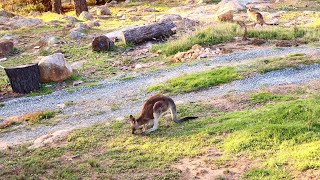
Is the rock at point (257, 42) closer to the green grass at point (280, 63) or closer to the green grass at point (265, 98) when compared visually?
the green grass at point (280, 63)

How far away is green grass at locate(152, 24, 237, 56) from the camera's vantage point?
16888 mm

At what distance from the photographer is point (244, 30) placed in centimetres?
1809

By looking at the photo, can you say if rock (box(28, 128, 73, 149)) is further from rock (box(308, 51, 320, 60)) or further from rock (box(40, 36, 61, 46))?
rock (box(40, 36, 61, 46))

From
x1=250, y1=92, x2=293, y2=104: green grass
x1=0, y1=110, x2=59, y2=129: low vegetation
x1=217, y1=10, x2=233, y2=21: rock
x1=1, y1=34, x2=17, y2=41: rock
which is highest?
x1=217, y1=10, x2=233, y2=21: rock

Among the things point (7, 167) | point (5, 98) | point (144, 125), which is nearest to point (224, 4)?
point (5, 98)

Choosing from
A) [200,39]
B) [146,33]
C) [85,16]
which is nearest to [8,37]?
[85,16]

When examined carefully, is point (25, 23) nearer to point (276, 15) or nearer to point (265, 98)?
point (276, 15)

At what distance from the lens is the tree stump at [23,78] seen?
1338 cm

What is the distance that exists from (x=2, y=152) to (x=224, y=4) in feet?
70.3

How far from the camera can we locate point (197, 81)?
12.3 m

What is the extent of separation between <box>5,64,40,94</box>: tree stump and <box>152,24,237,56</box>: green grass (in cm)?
524

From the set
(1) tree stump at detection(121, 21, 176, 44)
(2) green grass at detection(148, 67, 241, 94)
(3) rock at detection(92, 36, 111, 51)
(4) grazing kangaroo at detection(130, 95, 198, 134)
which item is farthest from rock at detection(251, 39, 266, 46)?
(4) grazing kangaroo at detection(130, 95, 198, 134)

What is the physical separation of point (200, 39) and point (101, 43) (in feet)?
13.4

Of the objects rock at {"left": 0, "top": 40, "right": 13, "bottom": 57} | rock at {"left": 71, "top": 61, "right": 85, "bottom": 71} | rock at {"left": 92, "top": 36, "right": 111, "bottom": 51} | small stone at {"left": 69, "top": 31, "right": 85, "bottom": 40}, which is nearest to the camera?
rock at {"left": 71, "top": 61, "right": 85, "bottom": 71}
